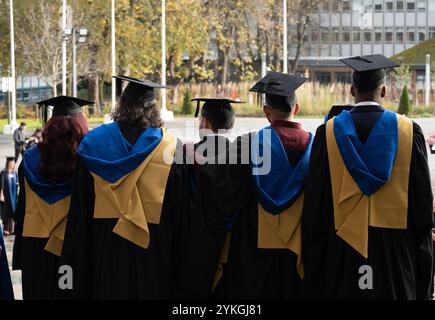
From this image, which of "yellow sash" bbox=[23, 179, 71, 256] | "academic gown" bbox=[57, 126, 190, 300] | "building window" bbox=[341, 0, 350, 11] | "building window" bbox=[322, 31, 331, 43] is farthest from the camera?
"building window" bbox=[322, 31, 331, 43]

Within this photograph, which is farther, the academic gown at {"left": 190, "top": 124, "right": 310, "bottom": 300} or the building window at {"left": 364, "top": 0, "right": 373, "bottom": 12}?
the building window at {"left": 364, "top": 0, "right": 373, "bottom": 12}

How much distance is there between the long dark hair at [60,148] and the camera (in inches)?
263

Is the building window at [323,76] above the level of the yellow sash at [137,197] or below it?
below

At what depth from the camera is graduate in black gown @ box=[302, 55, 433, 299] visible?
599 cm

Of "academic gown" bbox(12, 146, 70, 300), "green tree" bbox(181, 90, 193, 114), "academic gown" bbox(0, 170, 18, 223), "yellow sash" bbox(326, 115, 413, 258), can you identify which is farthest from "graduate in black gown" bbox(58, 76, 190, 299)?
"green tree" bbox(181, 90, 193, 114)

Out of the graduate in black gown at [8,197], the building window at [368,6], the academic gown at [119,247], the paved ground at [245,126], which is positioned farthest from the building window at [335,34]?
the academic gown at [119,247]

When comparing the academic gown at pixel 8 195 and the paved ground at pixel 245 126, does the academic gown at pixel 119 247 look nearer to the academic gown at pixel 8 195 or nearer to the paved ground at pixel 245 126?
the academic gown at pixel 8 195

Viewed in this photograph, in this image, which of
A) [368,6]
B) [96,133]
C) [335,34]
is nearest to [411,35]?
[368,6]

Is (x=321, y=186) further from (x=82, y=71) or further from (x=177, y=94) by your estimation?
(x=177, y=94)

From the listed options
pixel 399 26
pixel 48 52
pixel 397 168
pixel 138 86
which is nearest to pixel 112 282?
pixel 138 86

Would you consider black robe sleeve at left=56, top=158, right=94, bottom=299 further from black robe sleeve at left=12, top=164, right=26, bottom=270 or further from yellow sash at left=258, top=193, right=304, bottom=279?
yellow sash at left=258, top=193, right=304, bottom=279

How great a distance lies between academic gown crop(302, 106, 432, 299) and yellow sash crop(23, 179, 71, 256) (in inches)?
68.4

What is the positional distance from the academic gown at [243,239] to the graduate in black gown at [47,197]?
100 cm

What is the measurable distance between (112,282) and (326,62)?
83.4m
